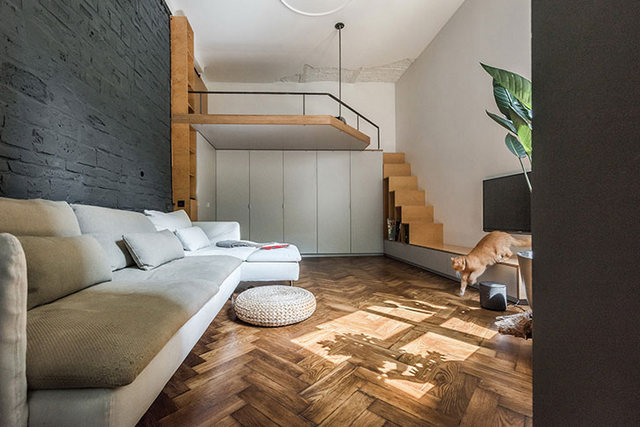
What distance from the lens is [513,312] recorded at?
2.04 m

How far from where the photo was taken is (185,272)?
161cm

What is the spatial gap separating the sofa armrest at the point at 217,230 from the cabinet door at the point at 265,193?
1672mm

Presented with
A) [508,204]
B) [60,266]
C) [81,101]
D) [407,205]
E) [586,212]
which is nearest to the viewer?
[586,212]

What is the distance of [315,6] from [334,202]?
121 inches

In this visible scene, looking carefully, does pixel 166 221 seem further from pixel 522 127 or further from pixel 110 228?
pixel 522 127

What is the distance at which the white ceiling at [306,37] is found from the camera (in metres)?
3.64

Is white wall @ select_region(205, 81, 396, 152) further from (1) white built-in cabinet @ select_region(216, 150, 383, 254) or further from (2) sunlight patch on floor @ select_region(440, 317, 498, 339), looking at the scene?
(2) sunlight patch on floor @ select_region(440, 317, 498, 339)

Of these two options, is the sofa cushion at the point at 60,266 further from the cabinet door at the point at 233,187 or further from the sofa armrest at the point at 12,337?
the cabinet door at the point at 233,187

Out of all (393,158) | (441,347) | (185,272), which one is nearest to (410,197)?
(393,158)

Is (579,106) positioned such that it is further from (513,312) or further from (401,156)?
(401,156)

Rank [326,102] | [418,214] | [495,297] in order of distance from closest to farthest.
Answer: [495,297] → [418,214] → [326,102]

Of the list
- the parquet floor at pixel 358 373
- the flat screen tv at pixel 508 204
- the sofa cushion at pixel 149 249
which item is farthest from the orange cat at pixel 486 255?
the sofa cushion at pixel 149 249

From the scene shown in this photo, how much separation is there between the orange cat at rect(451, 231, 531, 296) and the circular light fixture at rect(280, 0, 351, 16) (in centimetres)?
336

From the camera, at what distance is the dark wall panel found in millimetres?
398
